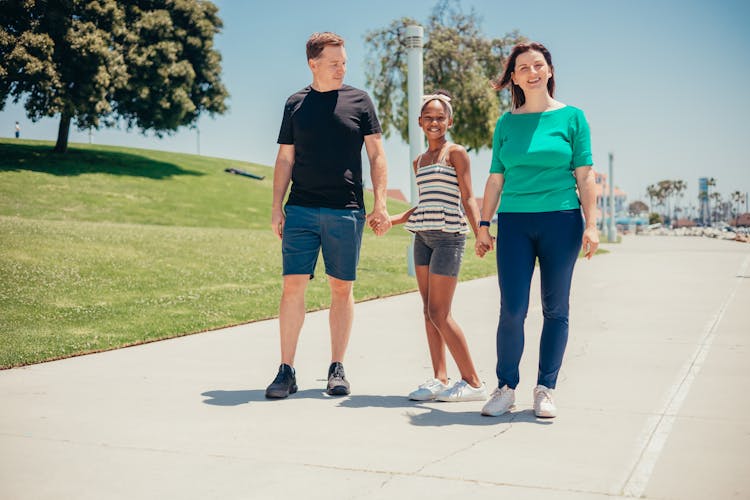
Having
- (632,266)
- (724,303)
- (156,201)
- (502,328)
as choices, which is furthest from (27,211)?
(502,328)

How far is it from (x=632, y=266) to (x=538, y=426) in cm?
1458

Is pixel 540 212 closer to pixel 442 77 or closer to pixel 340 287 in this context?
pixel 340 287

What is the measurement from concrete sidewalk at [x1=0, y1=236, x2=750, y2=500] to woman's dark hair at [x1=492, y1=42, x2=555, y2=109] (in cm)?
185

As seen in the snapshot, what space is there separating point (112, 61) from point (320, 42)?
34352 millimetres

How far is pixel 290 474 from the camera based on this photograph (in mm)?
3359

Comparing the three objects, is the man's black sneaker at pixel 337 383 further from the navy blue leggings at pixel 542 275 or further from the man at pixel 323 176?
the navy blue leggings at pixel 542 275

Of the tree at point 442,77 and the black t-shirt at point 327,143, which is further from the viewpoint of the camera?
the tree at point 442,77

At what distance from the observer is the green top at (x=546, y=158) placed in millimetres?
4461

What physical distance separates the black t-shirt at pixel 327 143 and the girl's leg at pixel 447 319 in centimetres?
79

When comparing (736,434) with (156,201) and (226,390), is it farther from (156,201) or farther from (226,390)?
(156,201)

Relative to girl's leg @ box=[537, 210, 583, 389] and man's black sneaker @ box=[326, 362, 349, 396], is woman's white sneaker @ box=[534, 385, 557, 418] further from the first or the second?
man's black sneaker @ box=[326, 362, 349, 396]

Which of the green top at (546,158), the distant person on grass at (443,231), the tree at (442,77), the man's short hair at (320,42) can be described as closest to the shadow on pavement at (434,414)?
the distant person on grass at (443,231)

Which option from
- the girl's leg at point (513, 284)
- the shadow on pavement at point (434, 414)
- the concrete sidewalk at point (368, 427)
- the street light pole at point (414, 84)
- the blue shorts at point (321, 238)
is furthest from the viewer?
the street light pole at point (414, 84)

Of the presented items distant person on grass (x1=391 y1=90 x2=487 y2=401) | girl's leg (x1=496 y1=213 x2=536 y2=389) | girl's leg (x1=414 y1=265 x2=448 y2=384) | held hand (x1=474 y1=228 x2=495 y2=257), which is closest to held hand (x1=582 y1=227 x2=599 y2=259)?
girl's leg (x1=496 y1=213 x2=536 y2=389)
